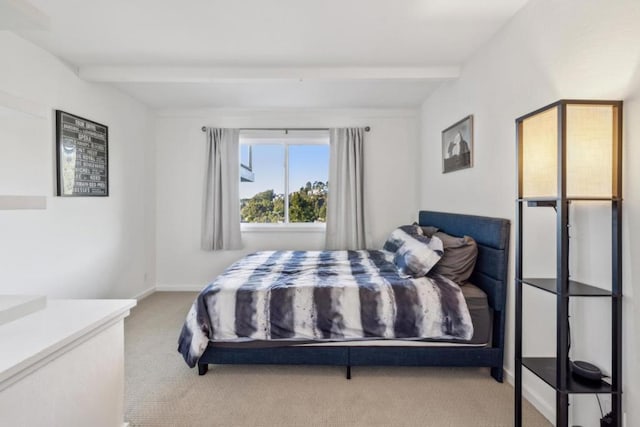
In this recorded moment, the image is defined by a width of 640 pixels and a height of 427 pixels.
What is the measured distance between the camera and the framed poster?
108 inches

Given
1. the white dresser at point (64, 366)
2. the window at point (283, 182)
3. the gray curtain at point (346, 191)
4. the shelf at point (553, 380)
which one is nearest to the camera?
the white dresser at point (64, 366)

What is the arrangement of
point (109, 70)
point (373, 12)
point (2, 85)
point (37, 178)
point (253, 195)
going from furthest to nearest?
1. point (253, 195)
2. point (109, 70)
3. point (37, 178)
4. point (2, 85)
5. point (373, 12)

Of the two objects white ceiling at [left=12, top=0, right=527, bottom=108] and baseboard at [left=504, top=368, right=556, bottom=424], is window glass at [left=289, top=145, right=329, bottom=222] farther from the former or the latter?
baseboard at [left=504, top=368, right=556, bottom=424]

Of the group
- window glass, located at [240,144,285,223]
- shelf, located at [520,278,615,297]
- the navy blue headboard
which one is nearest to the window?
window glass, located at [240,144,285,223]

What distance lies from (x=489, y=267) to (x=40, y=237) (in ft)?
11.6

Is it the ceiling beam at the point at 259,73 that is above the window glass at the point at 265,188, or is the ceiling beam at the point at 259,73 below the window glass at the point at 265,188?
above

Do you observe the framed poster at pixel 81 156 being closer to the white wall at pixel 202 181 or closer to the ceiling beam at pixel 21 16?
the white wall at pixel 202 181

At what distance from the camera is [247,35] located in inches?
93.0

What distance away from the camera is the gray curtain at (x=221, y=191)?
4203 millimetres

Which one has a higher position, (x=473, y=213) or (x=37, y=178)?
(x=37, y=178)

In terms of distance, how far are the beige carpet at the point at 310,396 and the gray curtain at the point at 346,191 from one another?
2046 mm

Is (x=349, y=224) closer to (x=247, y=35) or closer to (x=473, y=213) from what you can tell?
(x=473, y=213)

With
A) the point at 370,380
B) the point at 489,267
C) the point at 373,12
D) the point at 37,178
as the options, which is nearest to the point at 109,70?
the point at 37,178

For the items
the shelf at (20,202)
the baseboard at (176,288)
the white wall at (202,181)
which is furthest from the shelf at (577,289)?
the baseboard at (176,288)
